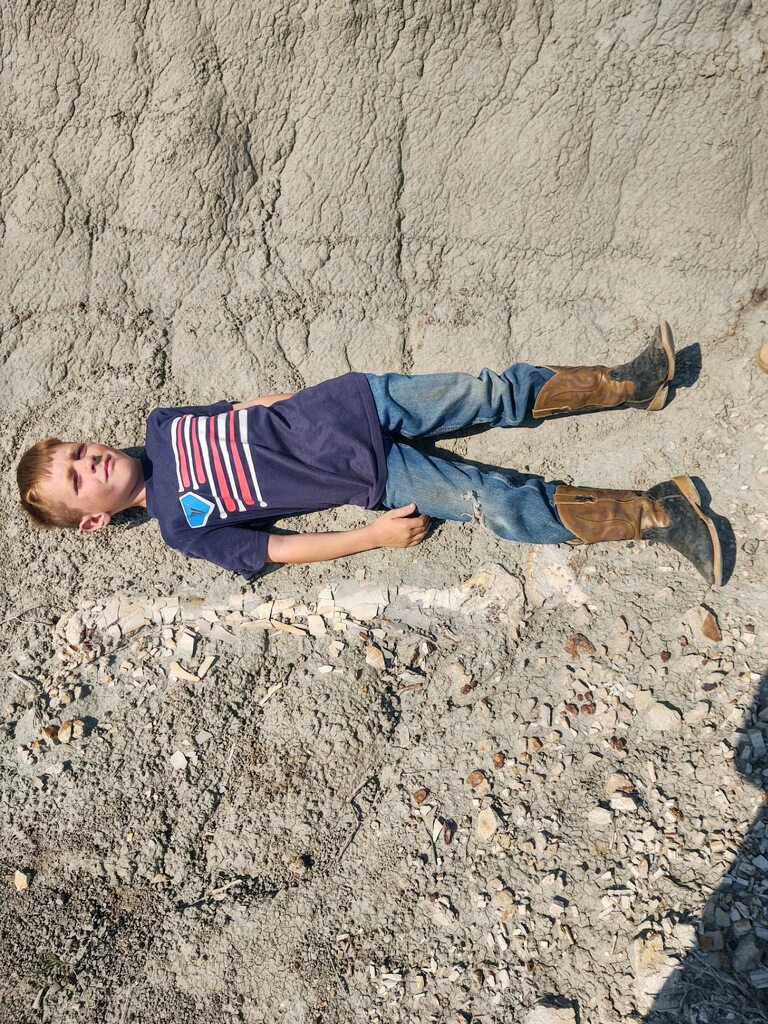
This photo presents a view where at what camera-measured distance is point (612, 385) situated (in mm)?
2504

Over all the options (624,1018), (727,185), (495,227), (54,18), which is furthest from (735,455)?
(54,18)

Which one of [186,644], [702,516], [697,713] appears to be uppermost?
[702,516]

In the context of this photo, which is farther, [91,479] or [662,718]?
[91,479]

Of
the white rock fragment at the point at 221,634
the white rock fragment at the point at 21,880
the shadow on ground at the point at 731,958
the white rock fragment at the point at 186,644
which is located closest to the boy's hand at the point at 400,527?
the white rock fragment at the point at 221,634

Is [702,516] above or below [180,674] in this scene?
above

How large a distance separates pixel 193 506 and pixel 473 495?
3.49ft

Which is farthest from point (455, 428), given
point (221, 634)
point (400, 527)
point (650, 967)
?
point (650, 967)

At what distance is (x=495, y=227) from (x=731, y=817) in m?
2.14

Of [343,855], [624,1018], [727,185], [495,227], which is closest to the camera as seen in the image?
[624,1018]

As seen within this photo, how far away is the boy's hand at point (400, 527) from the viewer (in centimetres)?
252

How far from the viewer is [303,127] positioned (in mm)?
2418

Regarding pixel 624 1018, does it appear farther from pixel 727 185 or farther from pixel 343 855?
pixel 727 185

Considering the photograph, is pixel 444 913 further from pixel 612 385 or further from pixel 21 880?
pixel 612 385

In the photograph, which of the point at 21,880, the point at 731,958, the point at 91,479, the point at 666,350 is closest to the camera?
the point at 731,958
